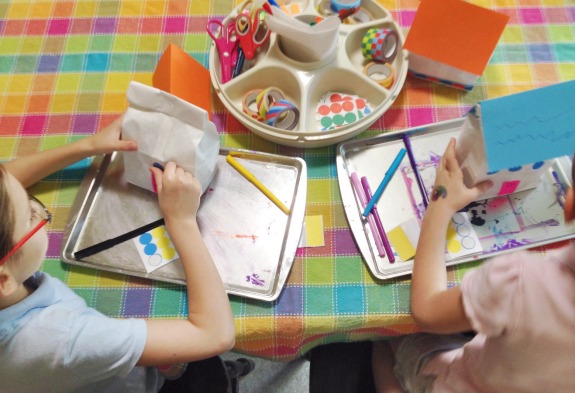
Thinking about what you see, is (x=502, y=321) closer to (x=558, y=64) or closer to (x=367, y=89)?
(x=367, y=89)

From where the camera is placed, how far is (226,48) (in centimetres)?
97

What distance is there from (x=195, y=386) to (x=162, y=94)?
57cm

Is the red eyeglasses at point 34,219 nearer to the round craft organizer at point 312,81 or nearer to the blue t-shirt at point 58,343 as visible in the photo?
the blue t-shirt at point 58,343

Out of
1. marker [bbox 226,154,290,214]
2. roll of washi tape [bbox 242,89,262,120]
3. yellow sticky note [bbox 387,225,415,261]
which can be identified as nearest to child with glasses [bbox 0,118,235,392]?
marker [bbox 226,154,290,214]

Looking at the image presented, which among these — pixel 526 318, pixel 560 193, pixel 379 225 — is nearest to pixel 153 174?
pixel 379 225

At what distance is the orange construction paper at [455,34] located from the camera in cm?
87

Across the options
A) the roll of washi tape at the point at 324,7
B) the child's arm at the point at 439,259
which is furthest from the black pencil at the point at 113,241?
the roll of washi tape at the point at 324,7

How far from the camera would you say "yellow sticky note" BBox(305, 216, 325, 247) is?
818 mm

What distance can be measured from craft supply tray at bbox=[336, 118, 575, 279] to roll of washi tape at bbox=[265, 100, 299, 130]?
0.11 metres

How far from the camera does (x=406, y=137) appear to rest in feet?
2.93

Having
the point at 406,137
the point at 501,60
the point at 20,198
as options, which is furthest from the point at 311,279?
the point at 501,60

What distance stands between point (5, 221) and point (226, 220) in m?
0.35

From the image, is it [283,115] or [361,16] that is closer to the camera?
[283,115]

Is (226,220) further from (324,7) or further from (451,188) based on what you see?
(324,7)
